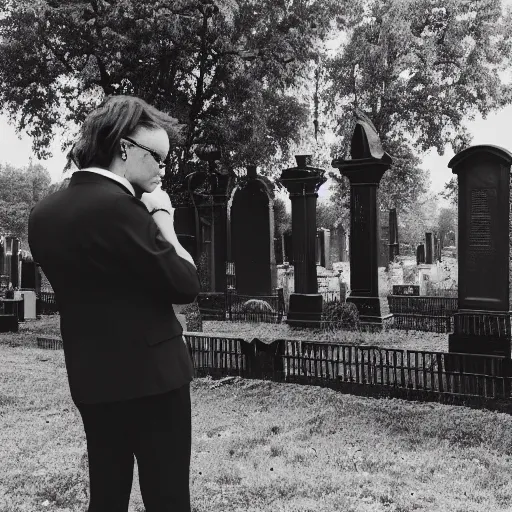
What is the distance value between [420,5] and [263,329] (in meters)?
17.6

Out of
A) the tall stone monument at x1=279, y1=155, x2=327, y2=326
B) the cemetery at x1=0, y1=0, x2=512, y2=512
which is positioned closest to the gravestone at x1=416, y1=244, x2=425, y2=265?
the cemetery at x1=0, y1=0, x2=512, y2=512

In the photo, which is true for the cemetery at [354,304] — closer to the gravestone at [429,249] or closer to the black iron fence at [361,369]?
the black iron fence at [361,369]

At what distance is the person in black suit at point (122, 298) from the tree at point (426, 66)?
2386 centimetres

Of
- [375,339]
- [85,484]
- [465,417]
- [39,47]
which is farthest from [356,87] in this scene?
[85,484]

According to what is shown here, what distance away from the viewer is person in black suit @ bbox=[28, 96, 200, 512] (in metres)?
1.86

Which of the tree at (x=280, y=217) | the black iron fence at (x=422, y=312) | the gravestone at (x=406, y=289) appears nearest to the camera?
the black iron fence at (x=422, y=312)

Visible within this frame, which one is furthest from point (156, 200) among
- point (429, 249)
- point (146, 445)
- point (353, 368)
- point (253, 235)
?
point (429, 249)

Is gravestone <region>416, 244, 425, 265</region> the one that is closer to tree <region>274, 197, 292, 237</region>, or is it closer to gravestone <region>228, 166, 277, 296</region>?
tree <region>274, 197, 292, 237</region>

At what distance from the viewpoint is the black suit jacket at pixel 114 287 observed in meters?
1.85

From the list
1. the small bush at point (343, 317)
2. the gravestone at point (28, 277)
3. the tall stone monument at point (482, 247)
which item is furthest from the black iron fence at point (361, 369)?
the gravestone at point (28, 277)

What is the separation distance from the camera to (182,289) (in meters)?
1.87

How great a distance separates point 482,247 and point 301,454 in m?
4.42

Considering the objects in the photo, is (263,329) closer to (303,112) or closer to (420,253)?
(303,112)

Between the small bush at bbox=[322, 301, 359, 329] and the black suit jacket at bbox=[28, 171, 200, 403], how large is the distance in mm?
10899
